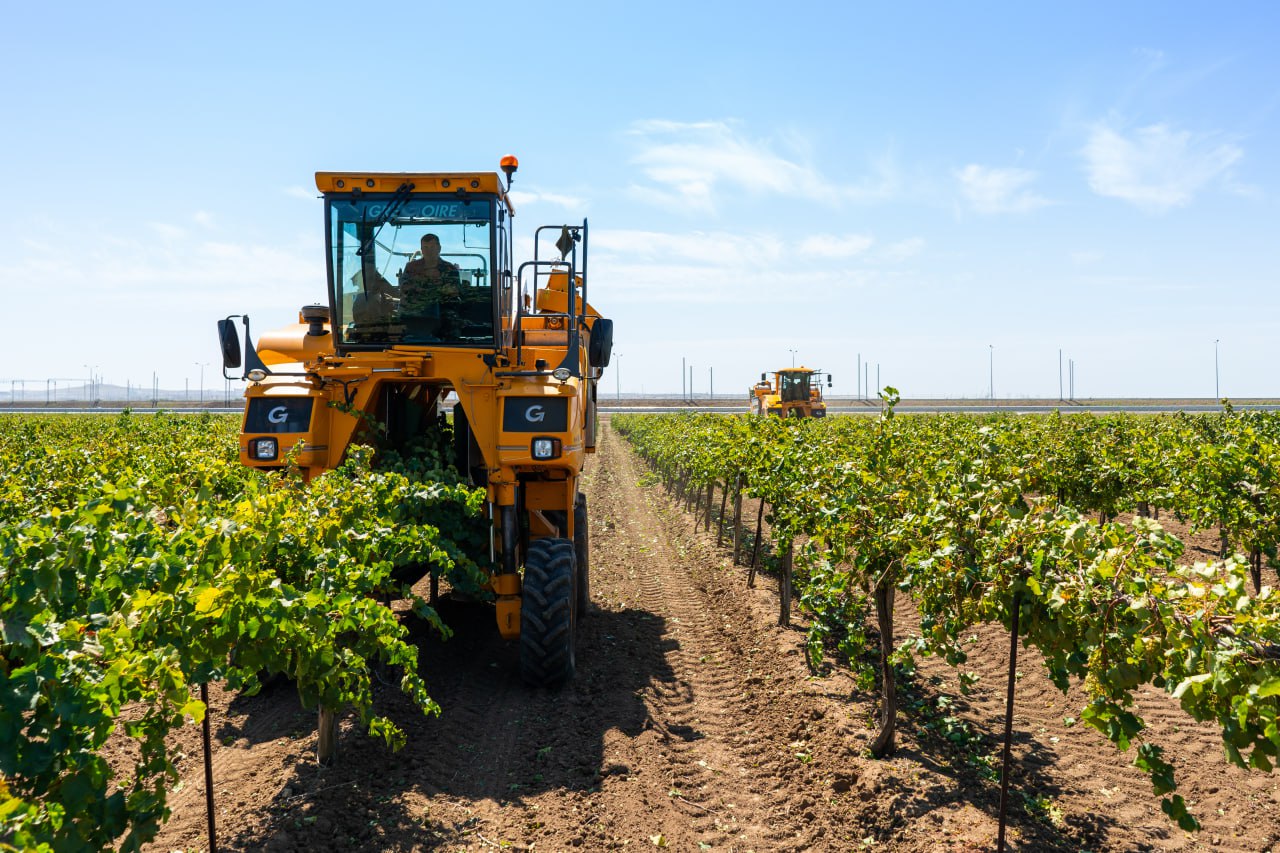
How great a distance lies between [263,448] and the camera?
6.68m

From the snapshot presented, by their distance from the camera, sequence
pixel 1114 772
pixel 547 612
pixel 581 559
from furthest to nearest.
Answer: pixel 581 559 < pixel 547 612 < pixel 1114 772

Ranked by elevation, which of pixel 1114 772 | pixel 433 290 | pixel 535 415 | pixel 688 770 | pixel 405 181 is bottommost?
pixel 1114 772

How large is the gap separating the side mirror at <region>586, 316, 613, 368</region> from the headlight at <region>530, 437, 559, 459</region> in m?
1.92

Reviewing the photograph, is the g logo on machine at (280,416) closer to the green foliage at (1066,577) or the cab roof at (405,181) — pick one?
the cab roof at (405,181)

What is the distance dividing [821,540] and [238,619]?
4.18 meters

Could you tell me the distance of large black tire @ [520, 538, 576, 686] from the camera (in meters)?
6.25

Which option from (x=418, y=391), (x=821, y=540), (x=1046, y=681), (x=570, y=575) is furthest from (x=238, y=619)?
(x=1046, y=681)

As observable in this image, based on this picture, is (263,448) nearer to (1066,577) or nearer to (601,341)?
(601,341)

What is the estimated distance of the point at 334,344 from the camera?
23.1 feet

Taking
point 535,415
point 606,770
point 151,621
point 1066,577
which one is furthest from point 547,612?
point 1066,577

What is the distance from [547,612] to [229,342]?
342 cm

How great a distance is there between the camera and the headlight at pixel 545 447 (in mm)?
6363

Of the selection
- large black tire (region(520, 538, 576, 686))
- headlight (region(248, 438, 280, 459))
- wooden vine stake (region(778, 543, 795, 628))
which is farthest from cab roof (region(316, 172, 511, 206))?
wooden vine stake (region(778, 543, 795, 628))

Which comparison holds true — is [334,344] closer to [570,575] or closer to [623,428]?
[570,575]
